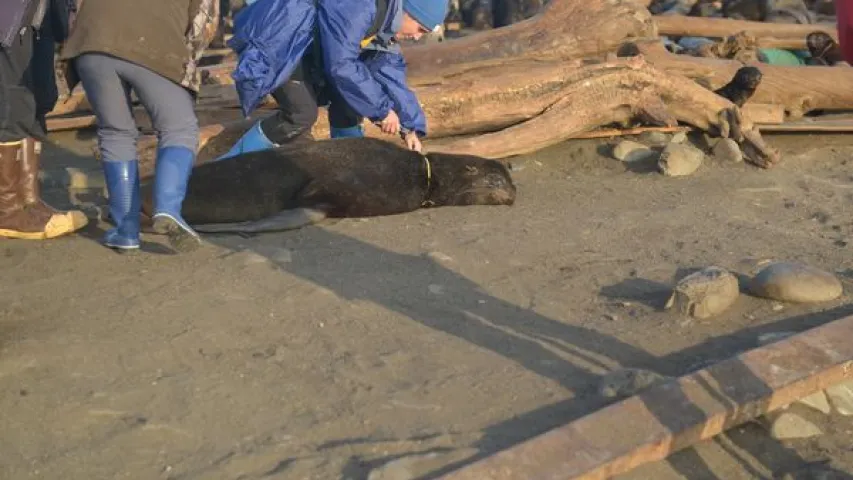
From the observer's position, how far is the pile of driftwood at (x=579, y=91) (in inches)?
333

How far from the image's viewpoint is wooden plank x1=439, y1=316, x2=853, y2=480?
373cm

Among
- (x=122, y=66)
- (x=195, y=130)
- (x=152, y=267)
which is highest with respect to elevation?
(x=122, y=66)

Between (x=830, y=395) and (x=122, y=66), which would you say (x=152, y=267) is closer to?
(x=122, y=66)

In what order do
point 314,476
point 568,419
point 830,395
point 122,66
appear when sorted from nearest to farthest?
1. point 314,476
2. point 568,419
3. point 830,395
4. point 122,66

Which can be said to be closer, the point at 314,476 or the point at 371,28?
the point at 314,476

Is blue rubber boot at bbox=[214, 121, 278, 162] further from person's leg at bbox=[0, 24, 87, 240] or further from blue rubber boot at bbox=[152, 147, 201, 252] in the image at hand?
blue rubber boot at bbox=[152, 147, 201, 252]

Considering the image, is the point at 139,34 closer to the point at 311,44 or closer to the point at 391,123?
the point at 311,44

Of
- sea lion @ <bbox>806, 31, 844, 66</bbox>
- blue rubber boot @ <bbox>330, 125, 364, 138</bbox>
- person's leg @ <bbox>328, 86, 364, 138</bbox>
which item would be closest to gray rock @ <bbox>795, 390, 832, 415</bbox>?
person's leg @ <bbox>328, 86, 364, 138</bbox>

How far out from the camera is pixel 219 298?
17.9ft

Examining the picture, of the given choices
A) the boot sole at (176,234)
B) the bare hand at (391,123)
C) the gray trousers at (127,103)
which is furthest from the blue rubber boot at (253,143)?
the boot sole at (176,234)

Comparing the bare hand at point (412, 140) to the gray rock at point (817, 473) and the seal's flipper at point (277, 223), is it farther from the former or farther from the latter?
the gray rock at point (817, 473)

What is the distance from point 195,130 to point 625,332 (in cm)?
261

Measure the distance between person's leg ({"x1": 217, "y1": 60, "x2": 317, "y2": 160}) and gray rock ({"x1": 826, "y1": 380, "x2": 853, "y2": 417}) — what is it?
13.0 ft

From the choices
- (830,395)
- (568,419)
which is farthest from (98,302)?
(830,395)
